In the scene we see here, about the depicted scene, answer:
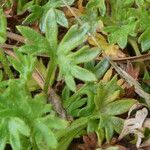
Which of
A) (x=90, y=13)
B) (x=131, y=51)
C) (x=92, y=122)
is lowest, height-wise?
(x=92, y=122)

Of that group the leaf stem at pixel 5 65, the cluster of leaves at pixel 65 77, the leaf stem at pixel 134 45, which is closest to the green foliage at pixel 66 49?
the cluster of leaves at pixel 65 77

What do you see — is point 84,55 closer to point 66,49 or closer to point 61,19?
point 66,49

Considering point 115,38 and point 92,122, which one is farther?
point 115,38

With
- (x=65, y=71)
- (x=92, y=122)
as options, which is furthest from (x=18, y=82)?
(x=92, y=122)

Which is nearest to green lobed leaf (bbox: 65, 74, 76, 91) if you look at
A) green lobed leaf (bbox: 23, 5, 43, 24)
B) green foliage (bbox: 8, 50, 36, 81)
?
green foliage (bbox: 8, 50, 36, 81)

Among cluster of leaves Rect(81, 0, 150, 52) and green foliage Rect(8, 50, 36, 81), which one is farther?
cluster of leaves Rect(81, 0, 150, 52)

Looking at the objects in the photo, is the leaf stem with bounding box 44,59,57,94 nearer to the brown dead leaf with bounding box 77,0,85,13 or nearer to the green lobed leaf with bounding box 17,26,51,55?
the green lobed leaf with bounding box 17,26,51,55

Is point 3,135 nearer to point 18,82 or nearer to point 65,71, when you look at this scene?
point 18,82

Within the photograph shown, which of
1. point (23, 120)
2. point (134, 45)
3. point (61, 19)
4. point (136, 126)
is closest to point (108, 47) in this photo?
point (134, 45)
